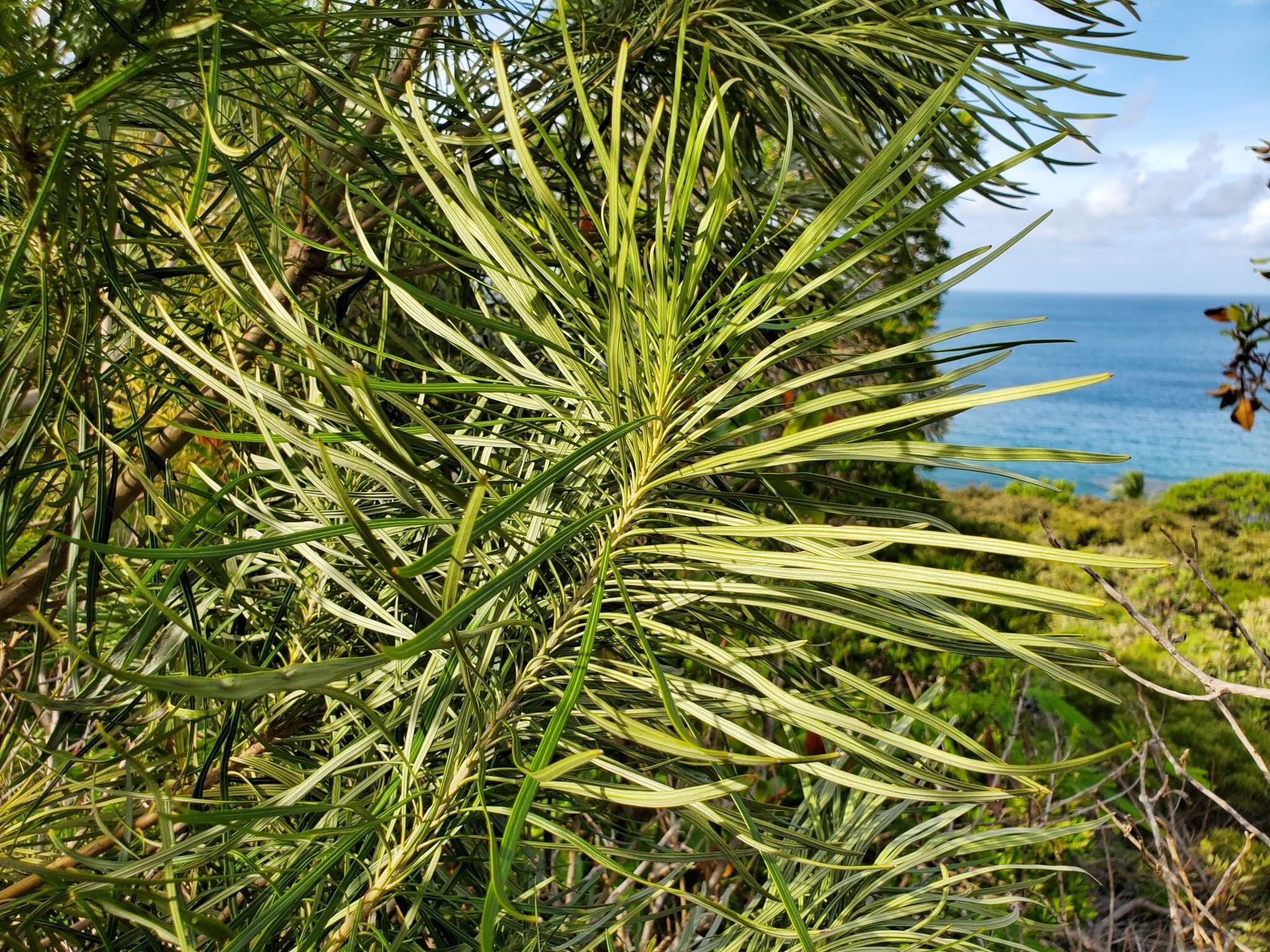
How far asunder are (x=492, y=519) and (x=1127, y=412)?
3447 cm

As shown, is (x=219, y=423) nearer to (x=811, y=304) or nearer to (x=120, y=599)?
(x=120, y=599)

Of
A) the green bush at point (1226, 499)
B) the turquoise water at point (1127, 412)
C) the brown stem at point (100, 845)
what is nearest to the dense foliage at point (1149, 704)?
the green bush at point (1226, 499)

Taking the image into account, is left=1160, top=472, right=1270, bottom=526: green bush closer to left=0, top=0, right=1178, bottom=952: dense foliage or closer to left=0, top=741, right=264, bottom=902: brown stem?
left=0, top=0, right=1178, bottom=952: dense foliage

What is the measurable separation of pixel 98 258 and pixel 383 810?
358 millimetres

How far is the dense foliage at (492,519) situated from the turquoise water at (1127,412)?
11028 mm

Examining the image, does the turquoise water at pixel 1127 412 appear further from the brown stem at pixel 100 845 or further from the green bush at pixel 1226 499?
the brown stem at pixel 100 845

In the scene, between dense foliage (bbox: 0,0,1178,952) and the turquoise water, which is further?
the turquoise water

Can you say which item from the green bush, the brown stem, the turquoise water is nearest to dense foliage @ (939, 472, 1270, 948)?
the green bush

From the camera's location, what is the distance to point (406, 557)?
1.27 feet

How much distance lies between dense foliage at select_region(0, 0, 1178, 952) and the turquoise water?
11028mm

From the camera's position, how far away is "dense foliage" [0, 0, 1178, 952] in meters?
0.30

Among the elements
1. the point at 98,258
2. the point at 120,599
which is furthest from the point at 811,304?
the point at 120,599

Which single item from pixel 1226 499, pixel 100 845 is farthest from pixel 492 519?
pixel 1226 499

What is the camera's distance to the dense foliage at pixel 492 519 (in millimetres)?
300
